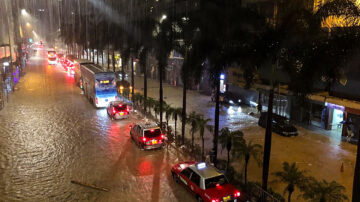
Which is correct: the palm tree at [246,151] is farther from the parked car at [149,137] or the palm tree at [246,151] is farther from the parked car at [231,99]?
the parked car at [231,99]

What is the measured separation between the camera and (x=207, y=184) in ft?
39.4

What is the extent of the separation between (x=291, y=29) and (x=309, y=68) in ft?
5.91

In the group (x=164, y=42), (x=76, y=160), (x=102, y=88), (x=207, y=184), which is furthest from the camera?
(x=102, y=88)

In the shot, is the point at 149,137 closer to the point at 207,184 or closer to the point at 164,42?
the point at 207,184

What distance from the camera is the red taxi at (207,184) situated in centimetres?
1157

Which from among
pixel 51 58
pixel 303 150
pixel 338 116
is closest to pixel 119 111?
pixel 303 150

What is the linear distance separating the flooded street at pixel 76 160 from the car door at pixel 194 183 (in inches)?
18.8

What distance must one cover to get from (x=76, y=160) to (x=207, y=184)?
28.5ft

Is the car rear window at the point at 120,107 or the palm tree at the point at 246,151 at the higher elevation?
the palm tree at the point at 246,151

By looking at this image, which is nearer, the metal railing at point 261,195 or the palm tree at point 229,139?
the metal railing at point 261,195

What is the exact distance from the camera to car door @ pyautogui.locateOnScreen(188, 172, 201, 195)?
40.4 feet

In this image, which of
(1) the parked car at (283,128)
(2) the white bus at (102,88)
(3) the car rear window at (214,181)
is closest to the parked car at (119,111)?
(2) the white bus at (102,88)

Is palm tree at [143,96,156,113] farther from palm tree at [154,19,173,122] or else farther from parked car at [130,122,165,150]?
parked car at [130,122,165,150]

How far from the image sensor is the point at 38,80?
167 ft
